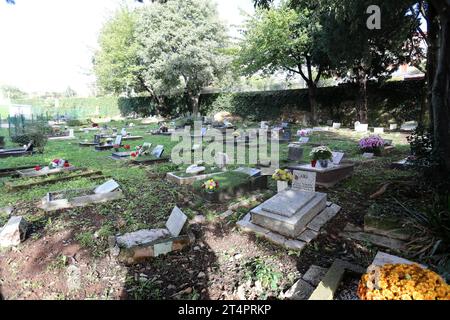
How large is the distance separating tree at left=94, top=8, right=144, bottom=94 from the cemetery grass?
24.8 m

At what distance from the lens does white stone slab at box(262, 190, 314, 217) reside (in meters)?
4.23

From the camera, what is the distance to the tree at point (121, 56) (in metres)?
29.4

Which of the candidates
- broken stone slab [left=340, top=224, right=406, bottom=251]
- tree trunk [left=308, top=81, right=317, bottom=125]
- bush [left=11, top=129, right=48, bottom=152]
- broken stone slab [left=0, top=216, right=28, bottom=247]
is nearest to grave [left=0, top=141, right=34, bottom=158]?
bush [left=11, top=129, right=48, bottom=152]

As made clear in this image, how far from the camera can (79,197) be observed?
18.5 feet

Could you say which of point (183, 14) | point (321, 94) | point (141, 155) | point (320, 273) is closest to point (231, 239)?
point (320, 273)

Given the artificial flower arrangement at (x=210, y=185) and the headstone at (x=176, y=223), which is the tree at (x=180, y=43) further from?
the headstone at (x=176, y=223)

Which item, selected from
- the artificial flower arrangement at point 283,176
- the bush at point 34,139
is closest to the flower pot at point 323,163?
the artificial flower arrangement at point 283,176

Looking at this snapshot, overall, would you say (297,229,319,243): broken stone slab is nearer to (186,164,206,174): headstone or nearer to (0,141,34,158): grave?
(186,164,206,174): headstone

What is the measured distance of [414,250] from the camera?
3.47 meters

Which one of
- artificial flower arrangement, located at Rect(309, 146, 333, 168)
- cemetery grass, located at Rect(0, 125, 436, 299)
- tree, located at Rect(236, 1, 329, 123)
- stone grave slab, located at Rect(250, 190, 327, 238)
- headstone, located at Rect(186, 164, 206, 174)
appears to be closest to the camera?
cemetery grass, located at Rect(0, 125, 436, 299)

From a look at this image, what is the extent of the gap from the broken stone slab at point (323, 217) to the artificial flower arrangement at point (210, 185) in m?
2.11

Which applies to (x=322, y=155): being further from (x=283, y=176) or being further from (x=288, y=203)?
(x=288, y=203)

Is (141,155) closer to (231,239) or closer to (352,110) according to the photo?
A: (231,239)

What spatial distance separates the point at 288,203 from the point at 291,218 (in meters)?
0.39
